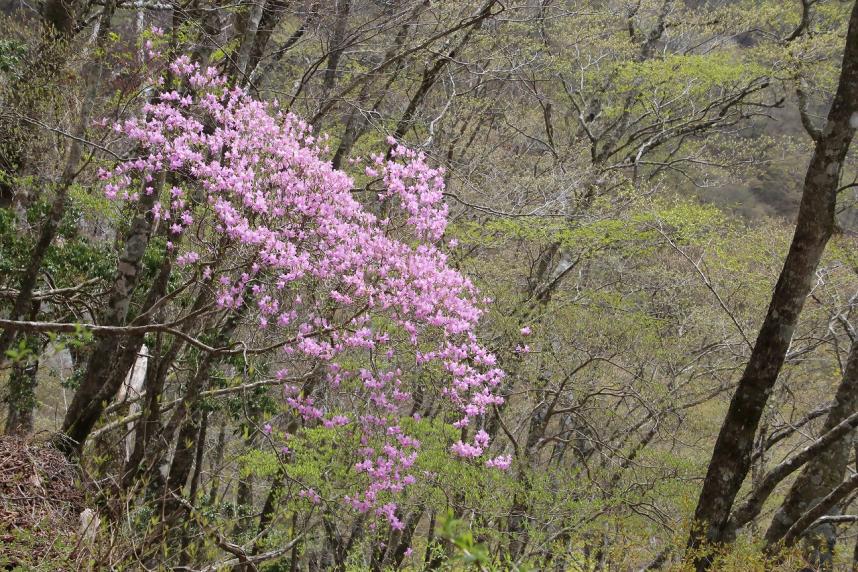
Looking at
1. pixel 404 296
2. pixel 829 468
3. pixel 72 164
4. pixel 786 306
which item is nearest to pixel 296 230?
pixel 404 296

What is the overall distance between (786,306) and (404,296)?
281 cm

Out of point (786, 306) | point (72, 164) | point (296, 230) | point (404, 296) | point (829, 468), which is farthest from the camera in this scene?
point (72, 164)

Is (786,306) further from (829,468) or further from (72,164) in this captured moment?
(72,164)

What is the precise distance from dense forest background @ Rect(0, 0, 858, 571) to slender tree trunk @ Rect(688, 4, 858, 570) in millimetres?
21

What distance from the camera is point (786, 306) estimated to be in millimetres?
4508

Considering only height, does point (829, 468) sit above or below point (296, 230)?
below

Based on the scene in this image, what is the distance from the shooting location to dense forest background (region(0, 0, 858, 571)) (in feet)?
16.4

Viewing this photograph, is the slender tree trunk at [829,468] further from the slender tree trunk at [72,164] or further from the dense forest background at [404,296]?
the slender tree trunk at [72,164]

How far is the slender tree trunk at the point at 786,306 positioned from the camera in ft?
14.5

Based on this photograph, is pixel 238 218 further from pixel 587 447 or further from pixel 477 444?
pixel 587 447

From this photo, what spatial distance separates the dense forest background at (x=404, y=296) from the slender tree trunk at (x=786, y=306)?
0.02 m

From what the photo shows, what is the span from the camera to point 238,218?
5.00m

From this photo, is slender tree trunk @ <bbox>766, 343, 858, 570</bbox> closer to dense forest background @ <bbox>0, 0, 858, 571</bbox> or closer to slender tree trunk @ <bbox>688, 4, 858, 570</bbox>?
dense forest background @ <bbox>0, 0, 858, 571</bbox>

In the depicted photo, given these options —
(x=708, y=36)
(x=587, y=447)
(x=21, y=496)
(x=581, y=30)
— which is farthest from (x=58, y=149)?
(x=708, y=36)
